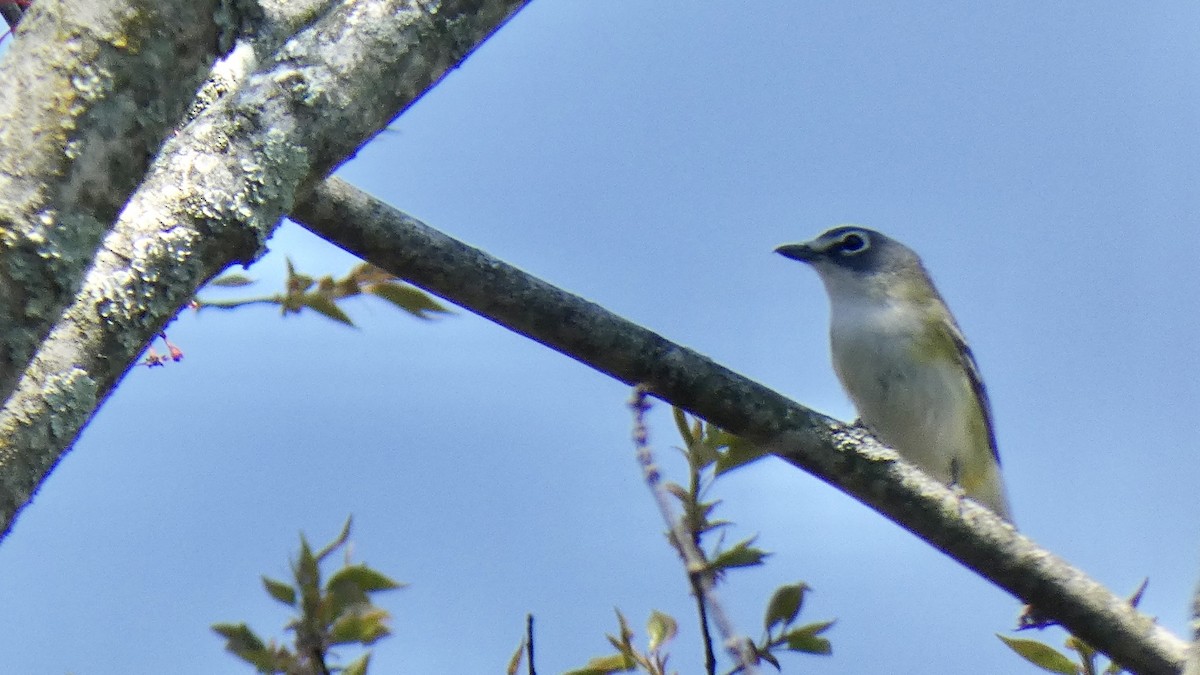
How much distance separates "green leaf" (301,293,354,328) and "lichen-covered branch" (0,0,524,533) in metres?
1.10

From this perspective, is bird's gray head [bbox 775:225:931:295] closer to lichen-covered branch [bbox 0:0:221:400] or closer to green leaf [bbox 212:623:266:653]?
green leaf [bbox 212:623:266:653]

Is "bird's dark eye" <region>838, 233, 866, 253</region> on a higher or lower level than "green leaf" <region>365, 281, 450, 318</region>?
higher

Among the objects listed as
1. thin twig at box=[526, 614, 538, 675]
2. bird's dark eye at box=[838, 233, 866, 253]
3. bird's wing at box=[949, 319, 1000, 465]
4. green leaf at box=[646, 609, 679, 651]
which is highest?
bird's dark eye at box=[838, 233, 866, 253]

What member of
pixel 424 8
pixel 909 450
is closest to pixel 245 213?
pixel 424 8

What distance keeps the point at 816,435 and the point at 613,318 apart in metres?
0.65

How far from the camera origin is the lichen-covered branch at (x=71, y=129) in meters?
1.47

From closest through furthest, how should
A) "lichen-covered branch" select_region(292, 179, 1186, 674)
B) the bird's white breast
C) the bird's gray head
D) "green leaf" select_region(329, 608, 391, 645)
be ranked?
"green leaf" select_region(329, 608, 391, 645) < "lichen-covered branch" select_region(292, 179, 1186, 674) < the bird's white breast < the bird's gray head

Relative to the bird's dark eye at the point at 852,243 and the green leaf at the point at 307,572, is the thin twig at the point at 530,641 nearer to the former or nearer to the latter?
the green leaf at the point at 307,572

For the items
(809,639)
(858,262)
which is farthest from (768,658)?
(858,262)

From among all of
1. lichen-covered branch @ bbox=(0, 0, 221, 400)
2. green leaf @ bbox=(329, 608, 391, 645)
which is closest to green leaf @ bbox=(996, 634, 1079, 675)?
green leaf @ bbox=(329, 608, 391, 645)

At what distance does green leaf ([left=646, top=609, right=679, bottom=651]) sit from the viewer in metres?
2.60

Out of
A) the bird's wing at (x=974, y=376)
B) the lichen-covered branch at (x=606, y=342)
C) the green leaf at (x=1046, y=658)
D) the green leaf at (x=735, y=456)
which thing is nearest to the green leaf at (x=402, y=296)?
the lichen-covered branch at (x=606, y=342)

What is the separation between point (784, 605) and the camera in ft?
8.32

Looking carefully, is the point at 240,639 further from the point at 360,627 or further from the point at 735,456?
the point at 735,456
